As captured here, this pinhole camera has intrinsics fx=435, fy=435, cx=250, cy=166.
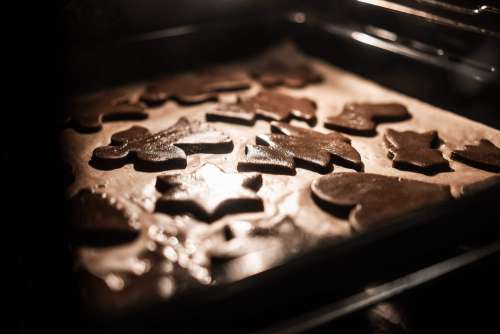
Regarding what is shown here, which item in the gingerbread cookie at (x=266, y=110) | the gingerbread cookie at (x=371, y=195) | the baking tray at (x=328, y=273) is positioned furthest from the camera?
the gingerbread cookie at (x=266, y=110)

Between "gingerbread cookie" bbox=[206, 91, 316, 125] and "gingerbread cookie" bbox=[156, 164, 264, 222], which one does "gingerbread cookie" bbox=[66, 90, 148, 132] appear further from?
"gingerbread cookie" bbox=[156, 164, 264, 222]

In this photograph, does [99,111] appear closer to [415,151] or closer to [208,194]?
[208,194]

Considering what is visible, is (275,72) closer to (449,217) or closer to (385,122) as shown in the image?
(385,122)

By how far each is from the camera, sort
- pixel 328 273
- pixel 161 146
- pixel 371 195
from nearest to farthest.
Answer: pixel 328 273
pixel 371 195
pixel 161 146

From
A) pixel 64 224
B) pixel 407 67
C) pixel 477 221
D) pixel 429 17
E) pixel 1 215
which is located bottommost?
pixel 64 224

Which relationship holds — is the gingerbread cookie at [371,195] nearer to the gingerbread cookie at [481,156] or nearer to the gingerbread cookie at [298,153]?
the gingerbread cookie at [298,153]

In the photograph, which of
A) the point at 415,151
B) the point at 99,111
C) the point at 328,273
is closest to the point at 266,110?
the point at 415,151

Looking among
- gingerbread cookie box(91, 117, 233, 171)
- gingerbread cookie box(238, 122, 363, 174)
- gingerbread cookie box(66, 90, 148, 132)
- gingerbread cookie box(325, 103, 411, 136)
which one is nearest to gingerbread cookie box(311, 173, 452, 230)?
gingerbread cookie box(238, 122, 363, 174)

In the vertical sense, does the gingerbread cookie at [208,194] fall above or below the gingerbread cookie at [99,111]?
above

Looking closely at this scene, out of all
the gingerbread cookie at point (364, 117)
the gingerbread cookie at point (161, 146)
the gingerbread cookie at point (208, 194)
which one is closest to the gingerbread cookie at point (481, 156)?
the gingerbread cookie at point (364, 117)

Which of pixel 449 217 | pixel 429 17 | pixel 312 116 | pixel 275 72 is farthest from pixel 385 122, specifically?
pixel 449 217

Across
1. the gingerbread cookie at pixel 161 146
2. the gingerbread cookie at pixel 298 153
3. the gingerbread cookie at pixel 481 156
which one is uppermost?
the gingerbread cookie at pixel 481 156
